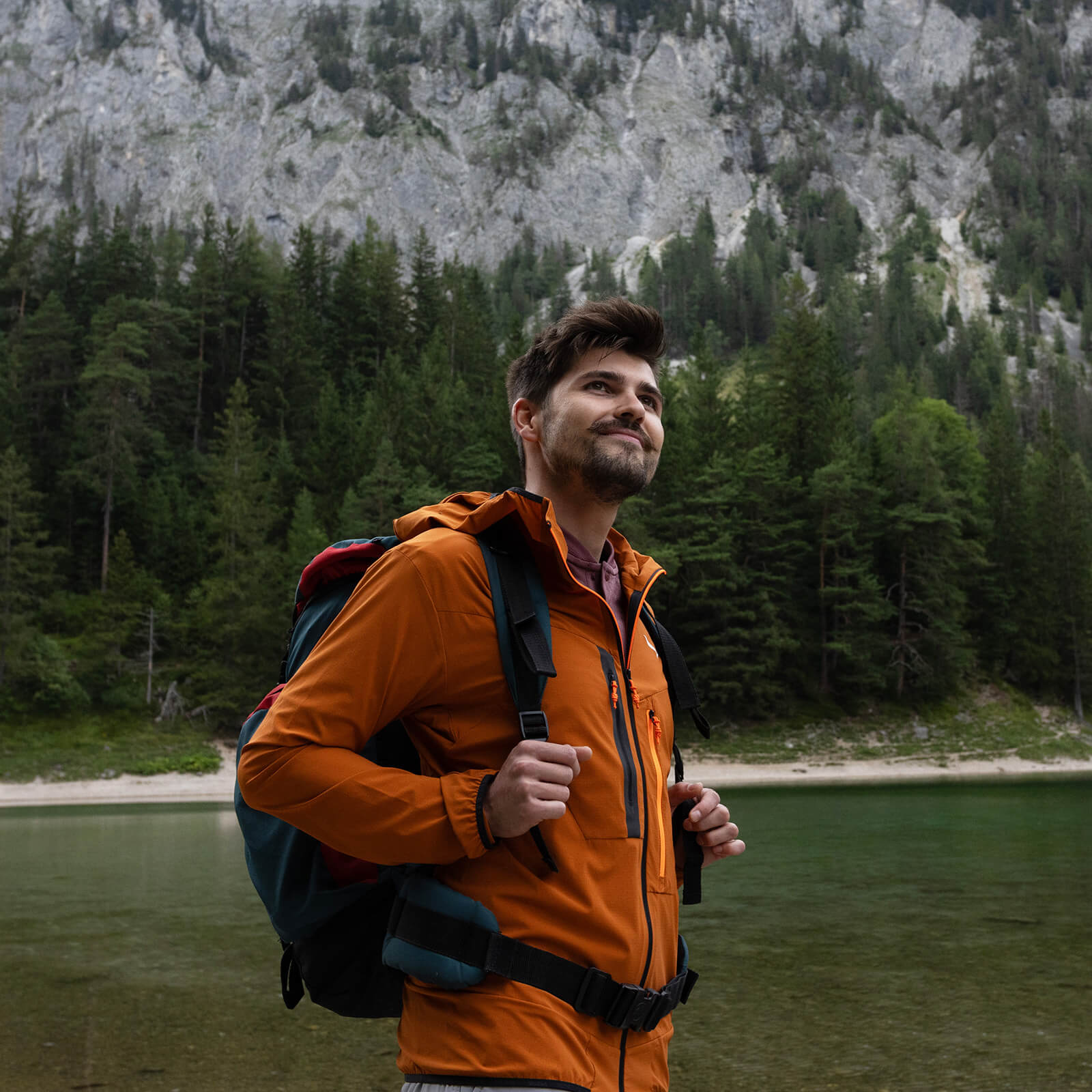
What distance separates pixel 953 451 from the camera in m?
54.7

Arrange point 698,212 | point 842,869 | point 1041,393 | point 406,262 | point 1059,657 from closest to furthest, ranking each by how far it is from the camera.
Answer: point 842,869, point 1059,657, point 1041,393, point 406,262, point 698,212

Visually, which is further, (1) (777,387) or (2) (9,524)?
(1) (777,387)

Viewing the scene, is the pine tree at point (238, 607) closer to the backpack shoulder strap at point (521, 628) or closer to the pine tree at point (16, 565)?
the pine tree at point (16, 565)

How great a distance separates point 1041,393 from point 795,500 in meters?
76.5

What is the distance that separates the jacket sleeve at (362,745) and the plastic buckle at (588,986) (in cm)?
33

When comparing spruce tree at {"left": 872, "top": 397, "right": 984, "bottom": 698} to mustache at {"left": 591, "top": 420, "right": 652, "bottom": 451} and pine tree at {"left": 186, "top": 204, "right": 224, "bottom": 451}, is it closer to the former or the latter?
pine tree at {"left": 186, "top": 204, "right": 224, "bottom": 451}

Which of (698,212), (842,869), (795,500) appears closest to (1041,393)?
(698,212)

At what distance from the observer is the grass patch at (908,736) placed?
40375 mm

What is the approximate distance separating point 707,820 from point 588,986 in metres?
0.76

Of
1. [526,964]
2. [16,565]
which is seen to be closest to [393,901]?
[526,964]

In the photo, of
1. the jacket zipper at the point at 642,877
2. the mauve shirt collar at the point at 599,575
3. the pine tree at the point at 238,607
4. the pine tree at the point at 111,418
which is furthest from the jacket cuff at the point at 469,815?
the pine tree at the point at 111,418

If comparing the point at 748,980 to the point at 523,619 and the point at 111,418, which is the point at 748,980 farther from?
the point at 111,418

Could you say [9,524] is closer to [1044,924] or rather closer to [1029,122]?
[1044,924]

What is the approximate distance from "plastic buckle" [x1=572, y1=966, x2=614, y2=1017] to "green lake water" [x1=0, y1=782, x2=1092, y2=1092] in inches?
170
